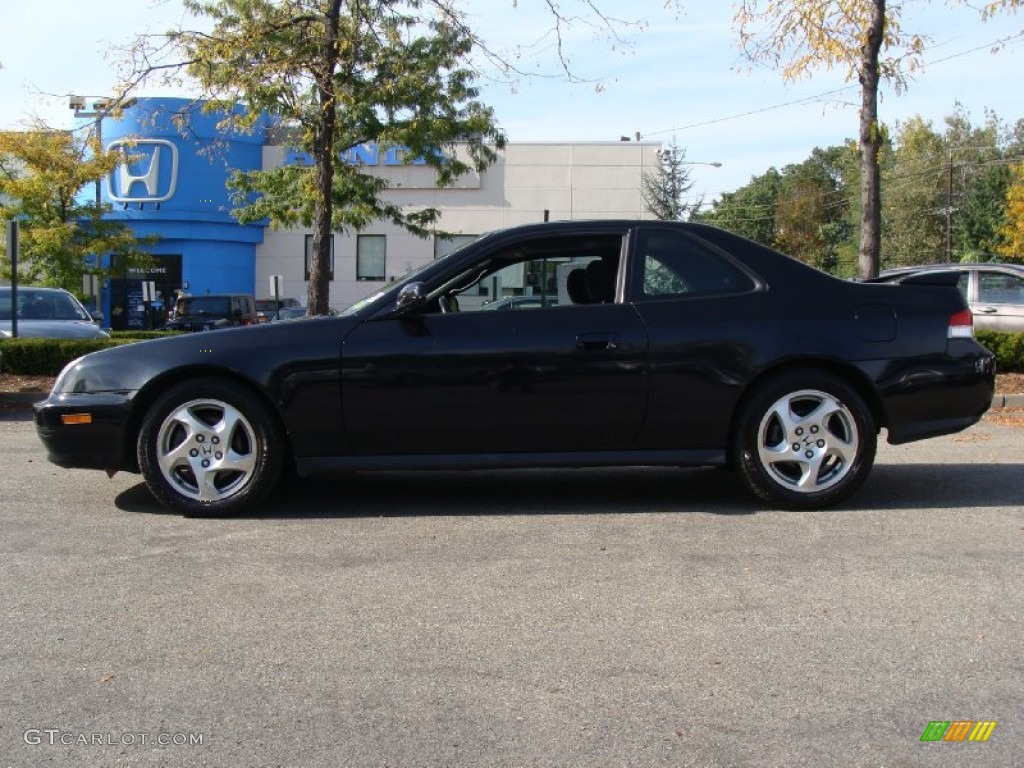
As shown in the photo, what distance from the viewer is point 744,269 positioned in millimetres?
5449

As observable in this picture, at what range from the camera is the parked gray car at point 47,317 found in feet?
47.9

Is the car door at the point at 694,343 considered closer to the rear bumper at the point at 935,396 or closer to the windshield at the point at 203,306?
the rear bumper at the point at 935,396

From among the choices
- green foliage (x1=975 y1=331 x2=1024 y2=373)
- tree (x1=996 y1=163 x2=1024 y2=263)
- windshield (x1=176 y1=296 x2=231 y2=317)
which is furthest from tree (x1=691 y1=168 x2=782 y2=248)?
green foliage (x1=975 y1=331 x2=1024 y2=373)

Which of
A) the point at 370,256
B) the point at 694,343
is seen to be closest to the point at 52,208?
the point at 370,256

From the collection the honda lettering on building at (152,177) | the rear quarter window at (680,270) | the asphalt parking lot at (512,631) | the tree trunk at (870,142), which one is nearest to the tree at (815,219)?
the honda lettering on building at (152,177)

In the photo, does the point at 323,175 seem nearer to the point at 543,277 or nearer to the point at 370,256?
the point at 543,277

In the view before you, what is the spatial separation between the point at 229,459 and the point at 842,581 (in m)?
3.13

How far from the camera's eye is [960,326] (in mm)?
5500

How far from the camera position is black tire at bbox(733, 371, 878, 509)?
529 cm

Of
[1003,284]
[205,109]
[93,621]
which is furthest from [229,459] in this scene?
[1003,284]

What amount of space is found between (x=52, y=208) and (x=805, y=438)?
79.7 ft

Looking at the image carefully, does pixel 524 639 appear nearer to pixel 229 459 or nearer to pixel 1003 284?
pixel 229 459

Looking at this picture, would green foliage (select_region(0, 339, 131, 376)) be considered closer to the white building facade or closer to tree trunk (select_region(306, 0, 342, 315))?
tree trunk (select_region(306, 0, 342, 315))

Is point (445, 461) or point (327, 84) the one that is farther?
point (327, 84)
